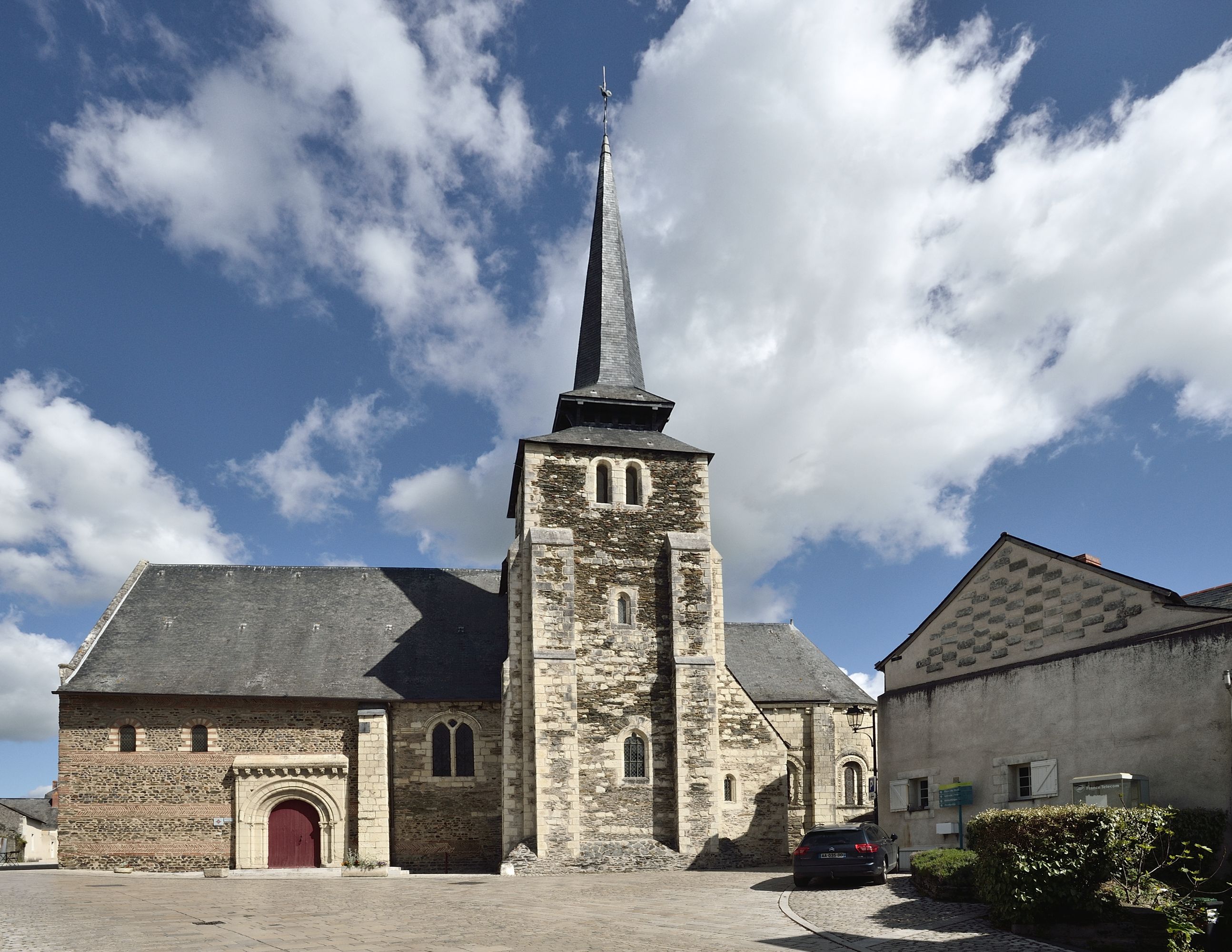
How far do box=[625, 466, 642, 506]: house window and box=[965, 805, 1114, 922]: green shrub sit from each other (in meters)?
16.2

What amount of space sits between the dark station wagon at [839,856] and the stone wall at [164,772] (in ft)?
45.7

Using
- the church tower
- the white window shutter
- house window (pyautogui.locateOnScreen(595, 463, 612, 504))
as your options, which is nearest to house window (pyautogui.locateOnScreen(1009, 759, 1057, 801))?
the white window shutter

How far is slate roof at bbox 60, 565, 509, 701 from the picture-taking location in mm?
26625

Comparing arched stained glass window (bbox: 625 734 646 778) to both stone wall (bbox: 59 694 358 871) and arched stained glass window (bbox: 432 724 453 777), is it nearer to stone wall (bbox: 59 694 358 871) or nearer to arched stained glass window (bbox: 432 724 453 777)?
arched stained glass window (bbox: 432 724 453 777)

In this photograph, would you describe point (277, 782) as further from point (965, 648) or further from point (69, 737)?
point (965, 648)

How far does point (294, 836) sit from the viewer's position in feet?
84.3

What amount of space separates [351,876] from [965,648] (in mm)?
14582

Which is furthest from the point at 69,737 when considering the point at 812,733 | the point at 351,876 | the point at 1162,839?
the point at 1162,839

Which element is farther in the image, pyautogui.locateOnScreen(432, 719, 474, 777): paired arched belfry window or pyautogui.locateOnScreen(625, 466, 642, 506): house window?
pyautogui.locateOnScreen(625, 466, 642, 506): house window

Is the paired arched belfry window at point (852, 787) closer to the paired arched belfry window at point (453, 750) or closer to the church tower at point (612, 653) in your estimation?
the church tower at point (612, 653)

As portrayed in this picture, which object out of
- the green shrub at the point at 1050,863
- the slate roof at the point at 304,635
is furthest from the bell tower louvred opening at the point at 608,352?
the green shrub at the point at 1050,863

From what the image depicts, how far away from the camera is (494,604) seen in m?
31.0

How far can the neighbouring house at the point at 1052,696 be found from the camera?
43.8 feet

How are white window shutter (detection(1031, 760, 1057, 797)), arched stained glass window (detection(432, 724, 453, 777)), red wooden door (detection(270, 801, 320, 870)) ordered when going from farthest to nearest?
arched stained glass window (detection(432, 724, 453, 777)) < red wooden door (detection(270, 801, 320, 870)) < white window shutter (detection(1031, 760, 1057, 797))
